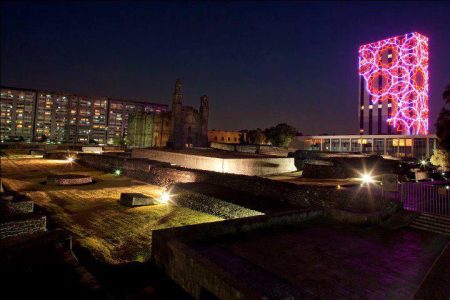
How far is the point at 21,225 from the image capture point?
886 cm

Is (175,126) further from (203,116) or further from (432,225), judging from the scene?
(432,225)

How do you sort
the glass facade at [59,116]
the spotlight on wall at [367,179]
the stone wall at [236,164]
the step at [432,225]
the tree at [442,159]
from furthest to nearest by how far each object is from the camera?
the glass facade at [59,116] < the tree at [442,159] < the stone wall at [236,164] < the spotlight on wall at [367,179] < the step at [432,225]

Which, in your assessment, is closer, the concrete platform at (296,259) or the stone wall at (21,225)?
the concrete platform at (296,259)

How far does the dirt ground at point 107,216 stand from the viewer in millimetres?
9730

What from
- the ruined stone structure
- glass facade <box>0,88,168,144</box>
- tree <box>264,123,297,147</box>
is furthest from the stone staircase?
glass facade <box>0,88,168,144</box>

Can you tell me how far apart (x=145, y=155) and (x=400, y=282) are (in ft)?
91.3

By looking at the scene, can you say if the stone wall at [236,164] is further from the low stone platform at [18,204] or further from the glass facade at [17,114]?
the glass facade at [17,114]

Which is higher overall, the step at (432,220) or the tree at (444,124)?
the tree at (444,124)

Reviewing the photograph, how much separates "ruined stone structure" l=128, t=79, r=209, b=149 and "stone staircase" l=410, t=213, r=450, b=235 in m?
27.2

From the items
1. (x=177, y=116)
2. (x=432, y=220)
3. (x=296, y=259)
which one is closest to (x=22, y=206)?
(x=296, y=259)

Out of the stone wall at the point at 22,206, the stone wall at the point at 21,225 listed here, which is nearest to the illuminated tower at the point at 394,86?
the stone wall at the point at 22,206

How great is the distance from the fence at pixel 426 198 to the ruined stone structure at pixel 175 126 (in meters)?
26.1

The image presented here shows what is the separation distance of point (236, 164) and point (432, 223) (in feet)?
42.7

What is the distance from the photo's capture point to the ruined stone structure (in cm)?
4269
